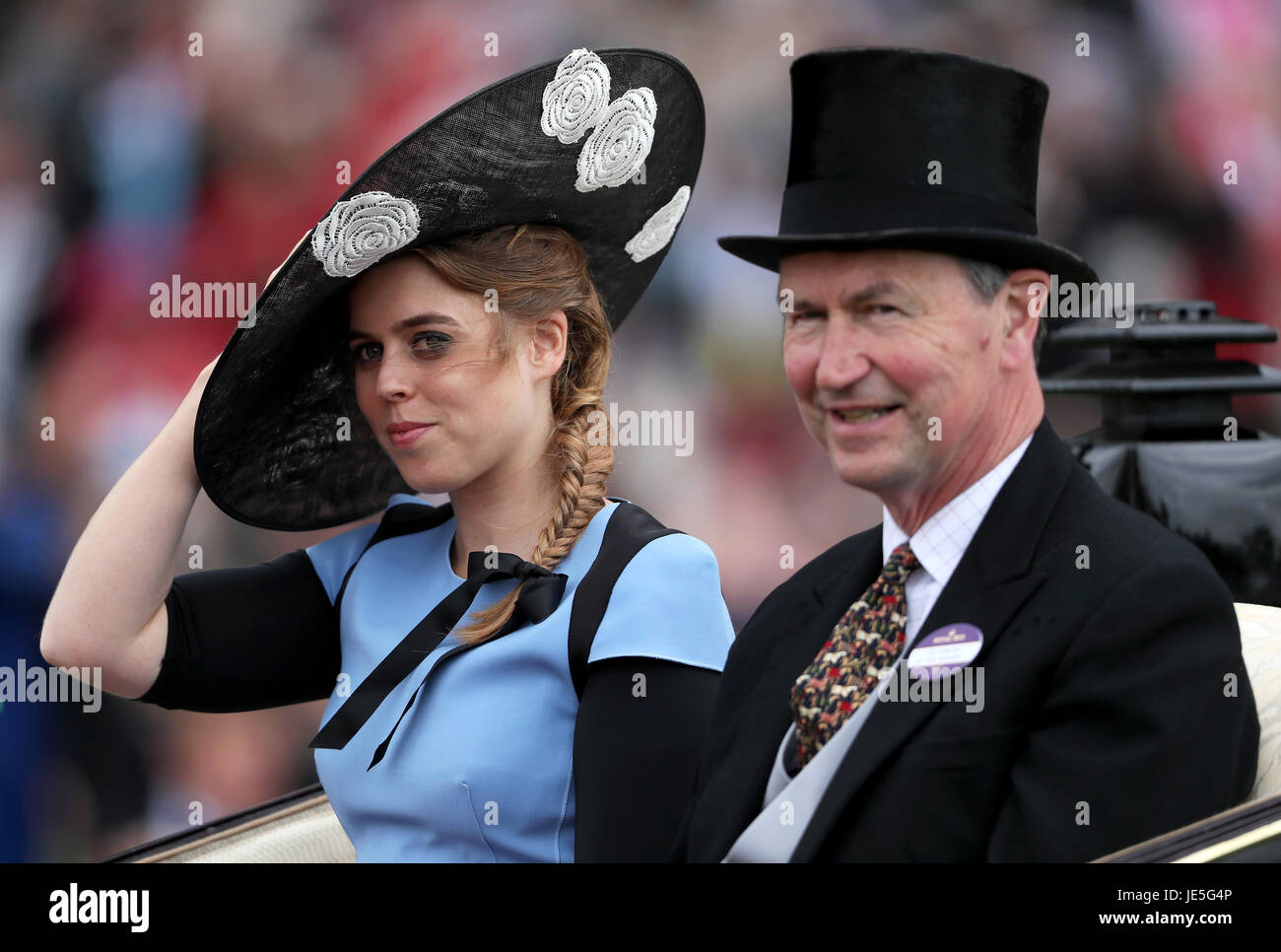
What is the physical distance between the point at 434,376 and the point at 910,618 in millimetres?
757

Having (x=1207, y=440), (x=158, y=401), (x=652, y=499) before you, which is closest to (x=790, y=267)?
(x=1207, y=440)

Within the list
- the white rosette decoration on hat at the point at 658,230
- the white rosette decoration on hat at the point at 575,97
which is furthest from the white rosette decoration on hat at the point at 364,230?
the white rosette decoration on hat at the point at 658,230

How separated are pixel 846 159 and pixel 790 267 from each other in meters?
0.14

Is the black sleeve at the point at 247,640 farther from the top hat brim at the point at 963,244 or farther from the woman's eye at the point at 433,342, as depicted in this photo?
the top hat brim at the point at 963,244

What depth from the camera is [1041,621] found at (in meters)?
1.45

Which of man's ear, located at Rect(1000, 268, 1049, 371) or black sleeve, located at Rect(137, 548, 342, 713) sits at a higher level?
man's ear, located at Rect(1000, 268, 1049, 371)

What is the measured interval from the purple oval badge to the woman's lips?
0.79 metres

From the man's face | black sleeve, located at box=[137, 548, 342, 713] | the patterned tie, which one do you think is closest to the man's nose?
the man's face

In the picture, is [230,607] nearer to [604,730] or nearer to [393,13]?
[604,730]

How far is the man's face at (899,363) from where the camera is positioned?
1510mm

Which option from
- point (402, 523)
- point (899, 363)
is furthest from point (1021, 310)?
point (402, 523)

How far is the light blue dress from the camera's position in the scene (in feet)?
6.30

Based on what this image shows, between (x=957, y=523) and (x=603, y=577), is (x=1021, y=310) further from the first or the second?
(x=603, y=577)

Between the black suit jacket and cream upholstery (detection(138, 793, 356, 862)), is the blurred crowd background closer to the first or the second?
cream upholstery (detection(138, 793, 356, 862))
